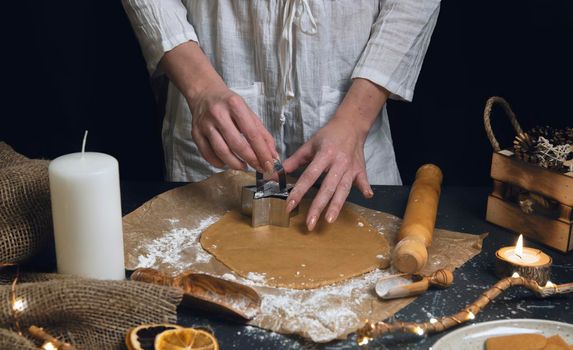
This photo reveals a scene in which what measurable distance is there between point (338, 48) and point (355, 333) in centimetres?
84

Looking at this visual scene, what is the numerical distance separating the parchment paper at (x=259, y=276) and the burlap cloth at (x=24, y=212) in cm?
17

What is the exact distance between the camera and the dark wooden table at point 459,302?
45.3 inches

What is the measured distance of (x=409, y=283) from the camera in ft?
4.19

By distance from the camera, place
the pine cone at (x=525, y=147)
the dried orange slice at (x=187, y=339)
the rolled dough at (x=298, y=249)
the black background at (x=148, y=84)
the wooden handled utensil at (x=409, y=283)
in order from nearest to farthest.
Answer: the dried orange slice at (x=187, y=339) < the wooden handled utensil at (x=409, y=283) < the rolled dough at (x=298, y=249) < the pine cone at (x=525, y=147) < the black background at (x=148, y=84)

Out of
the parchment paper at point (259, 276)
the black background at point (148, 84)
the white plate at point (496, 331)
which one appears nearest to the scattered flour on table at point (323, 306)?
the parchment paper at point (259, 276)

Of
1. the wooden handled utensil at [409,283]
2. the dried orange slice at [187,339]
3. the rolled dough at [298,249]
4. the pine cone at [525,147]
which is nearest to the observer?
the dried orange slice at [187,339]

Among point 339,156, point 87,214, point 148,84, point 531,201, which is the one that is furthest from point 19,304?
point 148,84

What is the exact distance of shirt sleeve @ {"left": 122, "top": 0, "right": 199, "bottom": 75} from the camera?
67.6 inches

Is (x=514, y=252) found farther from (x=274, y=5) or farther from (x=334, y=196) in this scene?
(x=274, y=5)

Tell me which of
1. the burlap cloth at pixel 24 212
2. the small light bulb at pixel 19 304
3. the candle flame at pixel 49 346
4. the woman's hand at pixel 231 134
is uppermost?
the woman's hand at pixel 231 134

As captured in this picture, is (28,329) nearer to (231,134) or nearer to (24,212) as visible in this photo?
(24,212)

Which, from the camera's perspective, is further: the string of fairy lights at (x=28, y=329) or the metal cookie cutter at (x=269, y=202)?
the metal cookie cutter at (x=269, y=202)

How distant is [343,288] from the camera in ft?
4.33

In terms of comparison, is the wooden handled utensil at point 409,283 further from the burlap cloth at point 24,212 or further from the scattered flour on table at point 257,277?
the burlap cloth at point 24,212
